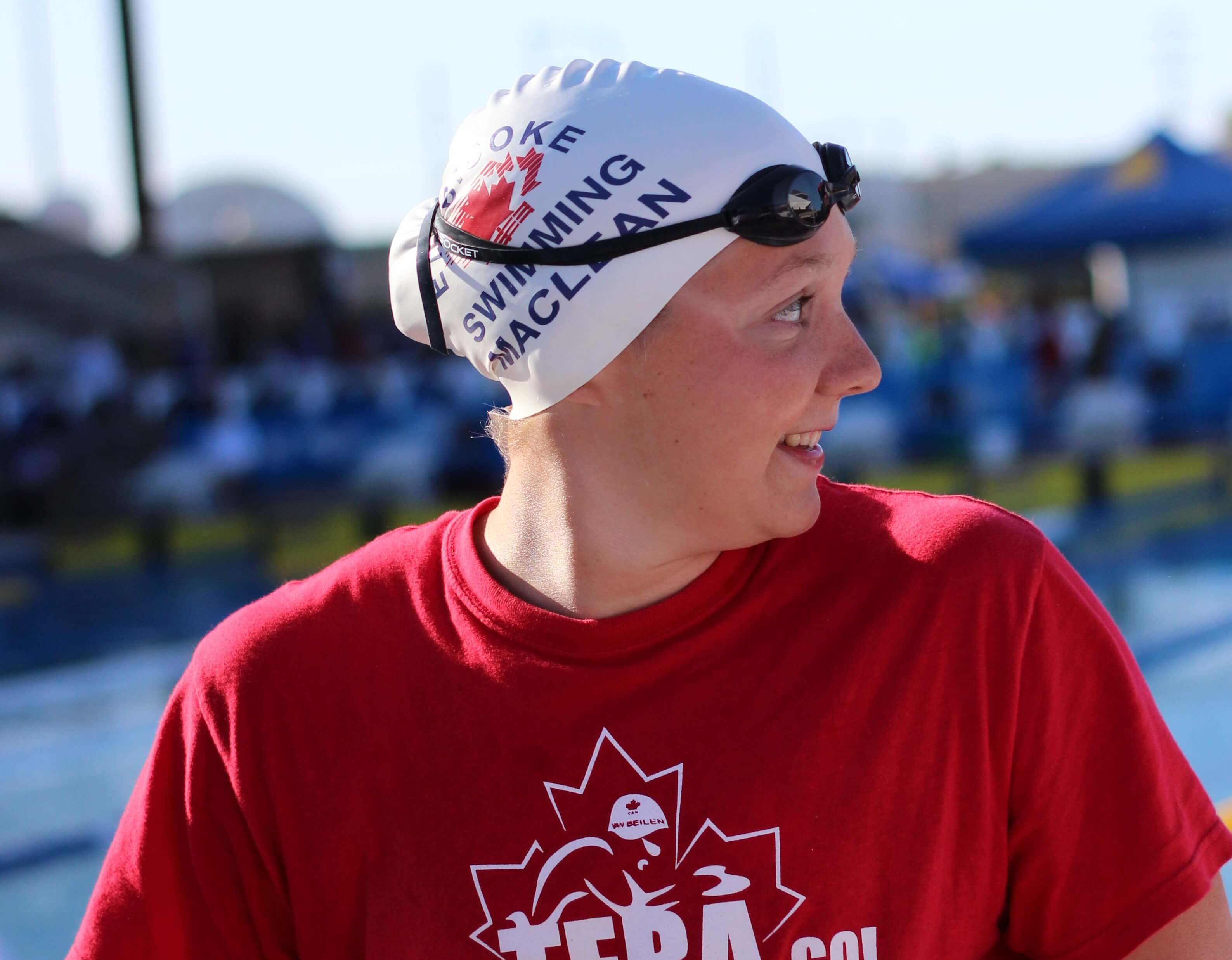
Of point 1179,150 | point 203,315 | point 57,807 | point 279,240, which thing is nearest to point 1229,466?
point 1179,150

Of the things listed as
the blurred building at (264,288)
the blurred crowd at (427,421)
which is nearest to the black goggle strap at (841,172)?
the blurred crowd at (427,421)

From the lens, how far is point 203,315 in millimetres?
22438

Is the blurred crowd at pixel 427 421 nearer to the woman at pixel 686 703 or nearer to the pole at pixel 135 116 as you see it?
the pole at pixel 135 116

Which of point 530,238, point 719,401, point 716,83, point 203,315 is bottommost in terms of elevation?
point 719,401

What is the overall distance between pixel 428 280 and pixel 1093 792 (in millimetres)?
1000

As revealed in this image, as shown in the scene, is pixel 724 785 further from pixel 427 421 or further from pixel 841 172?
pixel 427 421

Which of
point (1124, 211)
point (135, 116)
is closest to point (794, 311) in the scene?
point (1124, 211)

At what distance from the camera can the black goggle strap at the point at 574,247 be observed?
1.53 metres

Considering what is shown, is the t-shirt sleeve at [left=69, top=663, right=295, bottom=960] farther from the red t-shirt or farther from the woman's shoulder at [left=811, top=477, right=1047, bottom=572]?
the woman's shoulder at [left=811, top=477, right=1047, bottom=572]

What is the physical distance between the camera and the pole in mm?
16672

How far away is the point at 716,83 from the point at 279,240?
26.4 m

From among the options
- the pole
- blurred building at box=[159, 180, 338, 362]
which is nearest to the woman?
the pole

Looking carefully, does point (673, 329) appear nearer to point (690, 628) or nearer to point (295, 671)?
point (690, 628)

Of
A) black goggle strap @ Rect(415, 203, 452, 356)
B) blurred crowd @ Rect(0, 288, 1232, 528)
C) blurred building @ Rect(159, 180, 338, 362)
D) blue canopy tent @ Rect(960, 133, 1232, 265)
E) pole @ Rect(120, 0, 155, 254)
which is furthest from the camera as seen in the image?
blurred building @ Rect(159, 180, 338, 362)
